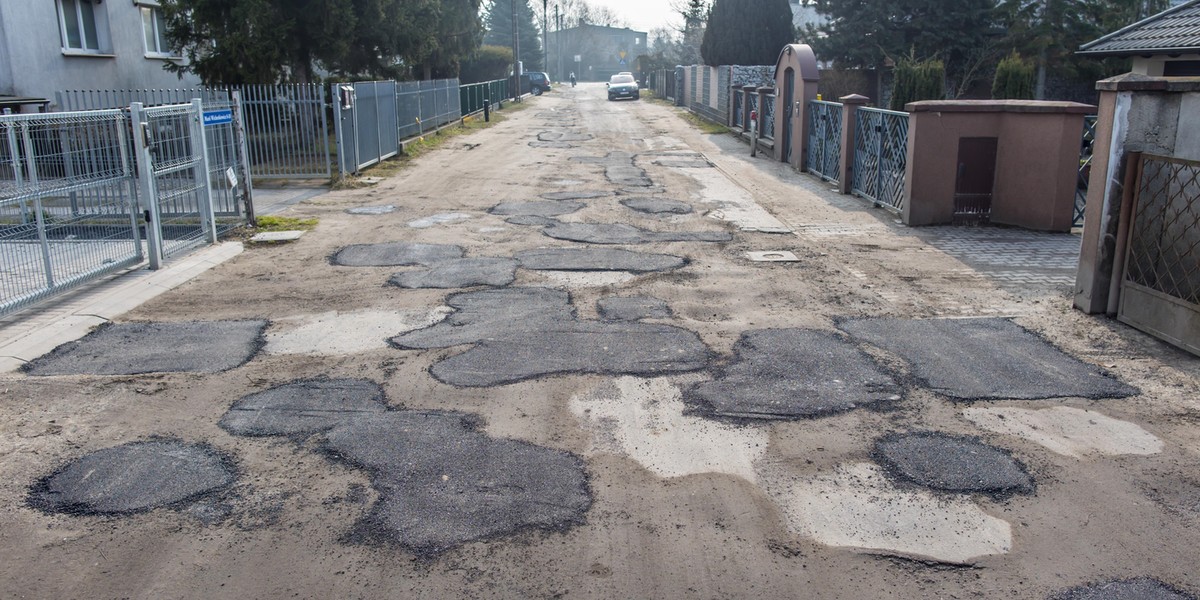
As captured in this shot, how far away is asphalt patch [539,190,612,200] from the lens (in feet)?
49.7

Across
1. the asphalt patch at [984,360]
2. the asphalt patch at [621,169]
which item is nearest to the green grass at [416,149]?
the asphalt patch at [621,169]

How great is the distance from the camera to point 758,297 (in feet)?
29.2

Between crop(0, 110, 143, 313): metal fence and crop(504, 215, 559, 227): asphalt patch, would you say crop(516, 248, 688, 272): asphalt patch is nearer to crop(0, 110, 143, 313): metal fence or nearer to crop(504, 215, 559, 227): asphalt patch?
crop(504, 215, 559, 227): asphalt patch

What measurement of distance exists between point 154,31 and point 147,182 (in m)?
17.2

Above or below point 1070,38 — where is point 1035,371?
below

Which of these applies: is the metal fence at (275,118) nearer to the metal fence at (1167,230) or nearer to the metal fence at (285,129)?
the metal fence at (285,129)

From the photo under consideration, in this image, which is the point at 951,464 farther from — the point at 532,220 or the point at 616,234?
the point at 532,220

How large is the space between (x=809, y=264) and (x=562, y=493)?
639 centimetres

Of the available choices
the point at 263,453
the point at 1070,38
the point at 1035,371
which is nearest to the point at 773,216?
the point at 1035,371

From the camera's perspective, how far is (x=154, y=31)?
79.6 feet

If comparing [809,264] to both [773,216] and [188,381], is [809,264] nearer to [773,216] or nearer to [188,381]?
[773,216]

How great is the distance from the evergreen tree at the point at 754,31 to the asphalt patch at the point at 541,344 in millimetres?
29423

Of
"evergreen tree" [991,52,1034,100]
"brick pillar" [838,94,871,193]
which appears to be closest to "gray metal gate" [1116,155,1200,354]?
"brick pillar" [838,94,871,193]

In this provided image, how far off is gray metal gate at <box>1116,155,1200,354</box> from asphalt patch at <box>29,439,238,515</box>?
7.21m
